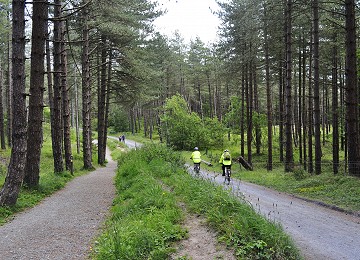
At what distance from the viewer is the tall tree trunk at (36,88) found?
9.42 metres

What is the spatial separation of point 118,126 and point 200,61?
30608 millimetres

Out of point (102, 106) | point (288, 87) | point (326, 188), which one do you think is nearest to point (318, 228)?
point (326, 188)

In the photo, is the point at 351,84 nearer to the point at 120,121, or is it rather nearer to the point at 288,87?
the point at 288,87

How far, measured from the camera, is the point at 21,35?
825cm

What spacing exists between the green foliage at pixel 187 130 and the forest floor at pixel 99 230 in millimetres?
27927

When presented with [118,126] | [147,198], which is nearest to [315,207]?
[147,198]

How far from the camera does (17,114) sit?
27.2 feet

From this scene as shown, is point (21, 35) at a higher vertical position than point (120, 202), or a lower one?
higher

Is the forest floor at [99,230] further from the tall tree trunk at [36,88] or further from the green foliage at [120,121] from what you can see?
the green foliage at [120,121]

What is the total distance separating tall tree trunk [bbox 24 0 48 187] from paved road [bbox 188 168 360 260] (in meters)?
6.67

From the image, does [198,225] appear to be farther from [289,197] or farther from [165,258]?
[289,197]

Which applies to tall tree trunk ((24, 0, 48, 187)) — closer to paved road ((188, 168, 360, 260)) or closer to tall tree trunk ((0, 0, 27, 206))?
tall tree trunk ((0, 0, 27, 206))

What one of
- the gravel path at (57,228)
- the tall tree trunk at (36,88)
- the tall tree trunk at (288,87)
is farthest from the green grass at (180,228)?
the tall tree trunk at (288,87)

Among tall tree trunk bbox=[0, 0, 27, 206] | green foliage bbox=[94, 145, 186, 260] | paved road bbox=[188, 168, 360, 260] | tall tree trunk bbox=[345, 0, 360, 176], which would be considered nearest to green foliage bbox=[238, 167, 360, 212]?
paved road bbox=[188, 168, 360, 260]
